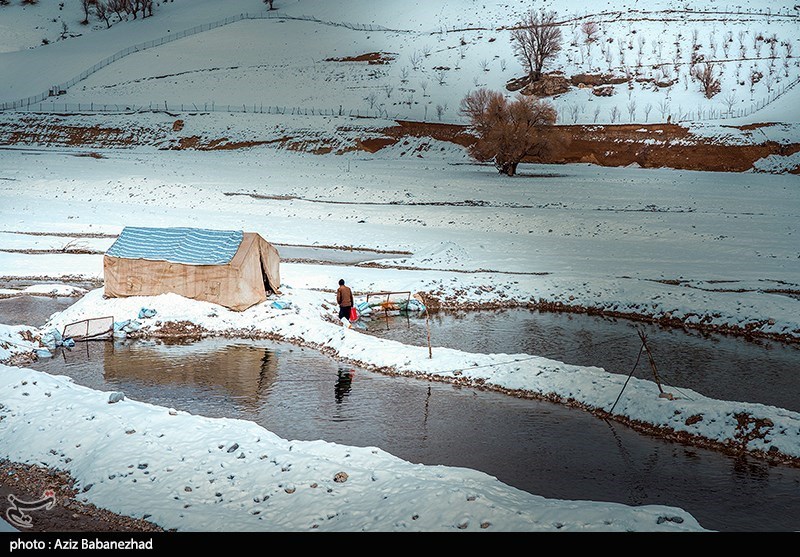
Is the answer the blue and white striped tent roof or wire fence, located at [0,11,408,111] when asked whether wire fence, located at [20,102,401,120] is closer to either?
wire fence, located at [0,11,408,111]

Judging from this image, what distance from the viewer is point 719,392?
755 inches

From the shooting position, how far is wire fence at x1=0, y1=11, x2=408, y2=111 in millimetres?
99812

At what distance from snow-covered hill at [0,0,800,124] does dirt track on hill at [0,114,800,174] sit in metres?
6.02

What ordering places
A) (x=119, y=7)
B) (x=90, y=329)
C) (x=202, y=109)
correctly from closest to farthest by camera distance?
(x=90, y=329) < (x=202, y=109) < (x=119, y=7)

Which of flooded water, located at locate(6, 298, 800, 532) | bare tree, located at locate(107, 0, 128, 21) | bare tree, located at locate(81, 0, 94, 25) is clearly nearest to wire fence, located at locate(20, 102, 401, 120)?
bare tree, located at locate(81, 0, 94, 25)

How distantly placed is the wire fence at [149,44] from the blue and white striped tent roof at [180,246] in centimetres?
7842

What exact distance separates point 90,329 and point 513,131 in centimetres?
4107

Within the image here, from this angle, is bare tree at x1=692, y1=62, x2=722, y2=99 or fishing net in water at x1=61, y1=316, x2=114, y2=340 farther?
bare tree at x1=692, y1=62, x2=722, y2=99

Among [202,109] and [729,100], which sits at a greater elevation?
[202,109]

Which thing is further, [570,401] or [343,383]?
[343,383]

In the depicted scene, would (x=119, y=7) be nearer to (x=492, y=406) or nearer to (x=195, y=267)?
(x=195, y=267)

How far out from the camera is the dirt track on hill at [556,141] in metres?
66.9

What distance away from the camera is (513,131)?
59.4 m

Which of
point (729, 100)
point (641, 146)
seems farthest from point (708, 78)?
point (641, 146)
